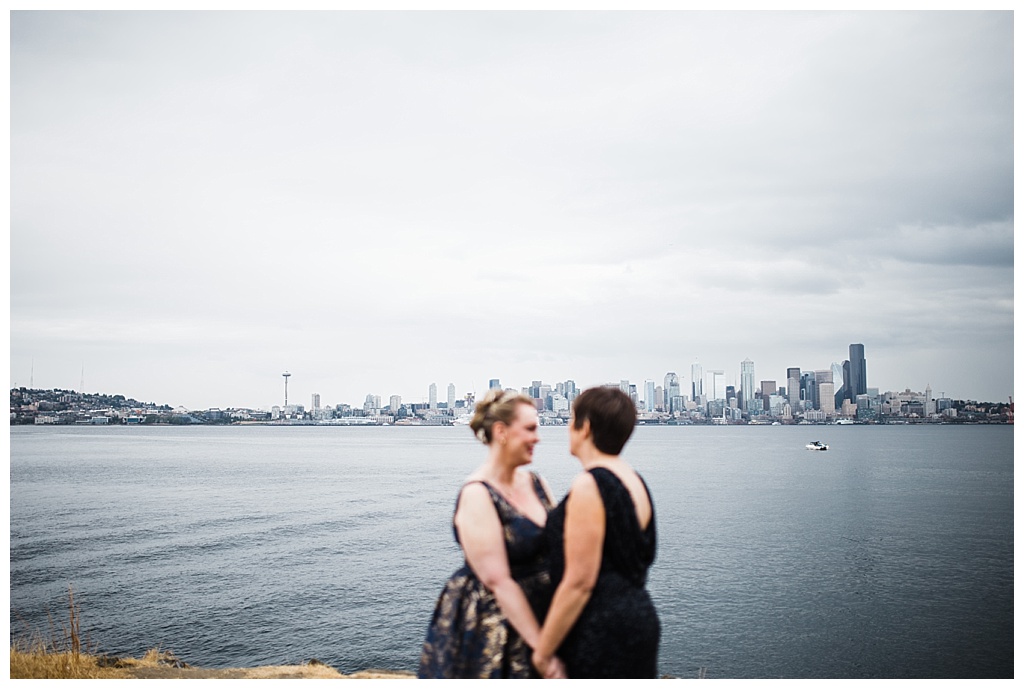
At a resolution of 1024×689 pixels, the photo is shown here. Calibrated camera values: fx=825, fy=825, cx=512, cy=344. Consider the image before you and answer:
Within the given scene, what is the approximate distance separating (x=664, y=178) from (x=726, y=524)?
409 inches

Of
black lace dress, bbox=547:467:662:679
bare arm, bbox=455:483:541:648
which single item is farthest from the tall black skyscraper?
bare arm, bbox=455:483:541:648

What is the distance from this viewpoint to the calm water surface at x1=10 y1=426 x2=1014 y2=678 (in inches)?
498

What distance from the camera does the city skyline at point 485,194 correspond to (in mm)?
6703

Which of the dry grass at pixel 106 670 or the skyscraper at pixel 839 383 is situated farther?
the skyscraper at pixel 839 383

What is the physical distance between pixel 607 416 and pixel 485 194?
30.2 metres

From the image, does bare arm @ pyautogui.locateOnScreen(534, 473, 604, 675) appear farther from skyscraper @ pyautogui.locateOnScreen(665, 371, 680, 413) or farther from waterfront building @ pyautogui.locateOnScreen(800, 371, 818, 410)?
waterfront building @ pyautogui.locateOnScreen(800, 371, 818, 410)

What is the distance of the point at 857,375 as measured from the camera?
19.4 m

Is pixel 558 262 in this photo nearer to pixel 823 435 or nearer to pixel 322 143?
pixel 322 143

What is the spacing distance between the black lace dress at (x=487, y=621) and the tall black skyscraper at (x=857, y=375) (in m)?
16.5

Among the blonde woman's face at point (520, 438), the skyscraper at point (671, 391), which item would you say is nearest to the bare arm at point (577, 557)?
the blonde woman's face at point (520, 438)

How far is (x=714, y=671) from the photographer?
438 inches

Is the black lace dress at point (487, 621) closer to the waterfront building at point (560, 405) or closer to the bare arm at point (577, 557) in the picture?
the bare arm at point (577, 557)

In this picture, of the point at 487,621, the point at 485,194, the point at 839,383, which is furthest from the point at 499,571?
the point at 485,194

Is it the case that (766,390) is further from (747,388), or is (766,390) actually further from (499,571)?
(499,571)
